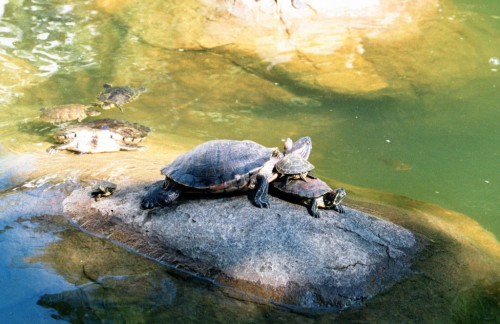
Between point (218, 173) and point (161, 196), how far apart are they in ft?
1.63

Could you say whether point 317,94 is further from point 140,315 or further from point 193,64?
point 140,315

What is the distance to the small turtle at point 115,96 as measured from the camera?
7.41 m

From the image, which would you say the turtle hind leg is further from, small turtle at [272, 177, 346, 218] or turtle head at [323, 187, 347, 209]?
turtle head at [323, 187, 347, 209]

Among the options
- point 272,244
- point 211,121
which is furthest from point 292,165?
point 211,121

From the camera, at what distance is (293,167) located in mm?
3875

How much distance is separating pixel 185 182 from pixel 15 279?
138 cm

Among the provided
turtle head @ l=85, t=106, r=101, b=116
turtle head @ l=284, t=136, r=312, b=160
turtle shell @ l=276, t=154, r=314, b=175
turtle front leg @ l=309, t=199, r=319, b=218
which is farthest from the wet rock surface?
turtle head @ l=85, t=106, r=101, b=116

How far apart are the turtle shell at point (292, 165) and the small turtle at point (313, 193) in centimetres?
13

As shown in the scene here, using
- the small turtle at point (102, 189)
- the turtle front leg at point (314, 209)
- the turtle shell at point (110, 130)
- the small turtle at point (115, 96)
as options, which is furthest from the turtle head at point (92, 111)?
the turtle front leg at point (314, 209)

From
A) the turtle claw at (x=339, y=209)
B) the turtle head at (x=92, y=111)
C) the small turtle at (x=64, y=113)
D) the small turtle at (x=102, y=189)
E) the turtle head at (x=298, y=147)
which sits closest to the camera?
the turtle claw at (x=339, y=209)

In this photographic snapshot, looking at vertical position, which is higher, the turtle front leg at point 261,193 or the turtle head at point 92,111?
the turtle front leg at point 261,193

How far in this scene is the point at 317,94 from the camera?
25.0 feet

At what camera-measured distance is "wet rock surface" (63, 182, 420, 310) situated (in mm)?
3316

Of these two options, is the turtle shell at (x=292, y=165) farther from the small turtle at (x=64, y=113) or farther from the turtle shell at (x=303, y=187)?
the small turtle at (x=64, y=113)
